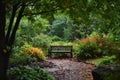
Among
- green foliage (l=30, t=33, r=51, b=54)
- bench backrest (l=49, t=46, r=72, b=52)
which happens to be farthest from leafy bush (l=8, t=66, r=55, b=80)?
green foliage (l=30, t=33, r=51, b=54)

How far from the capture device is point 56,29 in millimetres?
33062

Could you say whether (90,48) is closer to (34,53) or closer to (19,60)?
(34,53)

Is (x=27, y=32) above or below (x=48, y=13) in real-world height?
below

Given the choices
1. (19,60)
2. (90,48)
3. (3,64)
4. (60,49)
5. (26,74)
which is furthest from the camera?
(60,49)

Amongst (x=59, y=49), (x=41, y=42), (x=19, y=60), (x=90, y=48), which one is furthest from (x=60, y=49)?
(x=19, y=60)

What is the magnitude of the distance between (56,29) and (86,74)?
68.7 ft

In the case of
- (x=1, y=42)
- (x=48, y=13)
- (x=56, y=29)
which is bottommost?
(x=56, y=29)

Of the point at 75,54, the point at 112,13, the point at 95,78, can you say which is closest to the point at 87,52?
the point at 75,54

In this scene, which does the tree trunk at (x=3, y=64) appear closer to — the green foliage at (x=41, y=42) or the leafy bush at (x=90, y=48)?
the leafy bush at (x=90, y=48)

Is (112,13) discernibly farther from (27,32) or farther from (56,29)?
(56,29)

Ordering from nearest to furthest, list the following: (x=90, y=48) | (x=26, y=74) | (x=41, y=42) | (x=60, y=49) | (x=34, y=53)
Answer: (x=26, y=74) < (x=34, y=53) < (x=90, y=48) < (x=60, y=49) < (x=41, y=42)

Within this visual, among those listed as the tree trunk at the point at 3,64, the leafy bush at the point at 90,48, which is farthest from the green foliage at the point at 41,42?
the tree trunk at the point at 3,64

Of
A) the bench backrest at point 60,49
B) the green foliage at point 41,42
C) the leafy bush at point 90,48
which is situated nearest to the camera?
the leafy bush at point 90,48

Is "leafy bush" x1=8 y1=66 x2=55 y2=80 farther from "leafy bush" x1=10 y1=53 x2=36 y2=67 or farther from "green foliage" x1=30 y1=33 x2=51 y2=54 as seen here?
"green foliage" x1=30 y1=33 x2=51 y2=54
